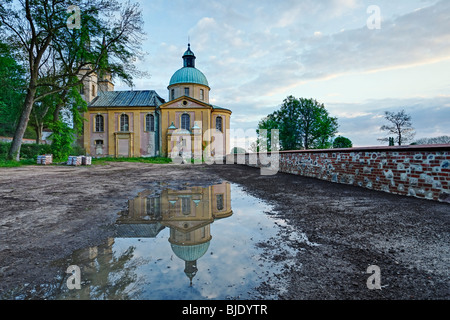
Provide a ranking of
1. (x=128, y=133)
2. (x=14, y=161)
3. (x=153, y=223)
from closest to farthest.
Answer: (x=153, y=223)
(x=14, y=161)
(x=128, y=133)

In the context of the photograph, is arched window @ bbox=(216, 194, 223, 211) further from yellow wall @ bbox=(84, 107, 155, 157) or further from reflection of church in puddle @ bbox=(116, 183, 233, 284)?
yellow wall @ bbox=(84, 107, 155, 157)

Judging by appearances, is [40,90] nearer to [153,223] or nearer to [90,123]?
[90,123]

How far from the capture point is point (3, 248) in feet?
9.16

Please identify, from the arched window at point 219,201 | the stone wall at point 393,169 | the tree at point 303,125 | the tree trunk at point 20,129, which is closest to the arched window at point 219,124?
the tree at point 303,125

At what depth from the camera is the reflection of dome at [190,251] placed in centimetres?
265

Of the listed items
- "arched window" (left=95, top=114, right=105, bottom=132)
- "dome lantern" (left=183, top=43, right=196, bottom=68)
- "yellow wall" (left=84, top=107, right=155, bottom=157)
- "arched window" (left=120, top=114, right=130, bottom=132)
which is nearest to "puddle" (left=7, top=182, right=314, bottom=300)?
"yellow wall" (left=84, top=107, right=155, bottom=157)

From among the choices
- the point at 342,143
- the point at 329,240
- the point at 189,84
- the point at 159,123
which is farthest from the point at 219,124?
the point at 329,240

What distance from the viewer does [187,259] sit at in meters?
2.60

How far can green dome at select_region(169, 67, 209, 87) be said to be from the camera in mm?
36750

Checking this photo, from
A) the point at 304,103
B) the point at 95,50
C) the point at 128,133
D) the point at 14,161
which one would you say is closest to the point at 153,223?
the point at 14,161

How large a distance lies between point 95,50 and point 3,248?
2139cm

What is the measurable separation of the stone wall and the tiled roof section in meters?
31.5

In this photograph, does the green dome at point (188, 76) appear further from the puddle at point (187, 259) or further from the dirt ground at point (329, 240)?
the puddle at point (187, 259)
